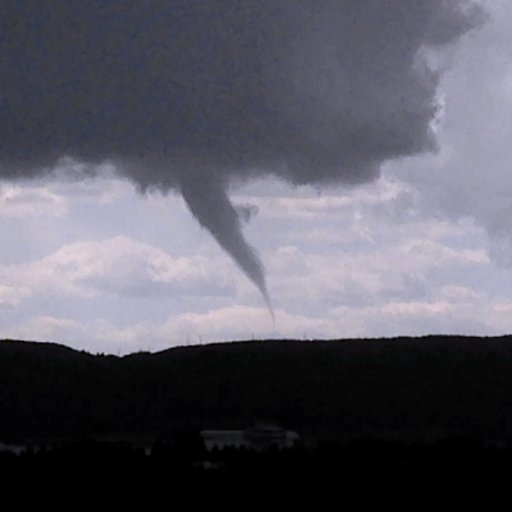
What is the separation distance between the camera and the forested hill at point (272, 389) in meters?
124

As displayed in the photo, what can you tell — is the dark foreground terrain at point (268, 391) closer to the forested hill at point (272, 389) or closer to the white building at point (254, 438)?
the forested hill at point (272, 389)

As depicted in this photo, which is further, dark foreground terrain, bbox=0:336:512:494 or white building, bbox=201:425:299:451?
dark foreground terrain, bbox=0:336:512:494

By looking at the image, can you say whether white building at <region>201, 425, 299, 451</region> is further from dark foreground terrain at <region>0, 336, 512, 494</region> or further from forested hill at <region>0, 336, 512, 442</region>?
forested hill at <region>0, 336, 512, 442</region>

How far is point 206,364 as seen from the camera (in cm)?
14412

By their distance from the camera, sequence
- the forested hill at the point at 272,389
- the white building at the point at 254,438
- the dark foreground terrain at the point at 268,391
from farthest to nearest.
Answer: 1. the forested hill at the point at 272,389
2. the dark foreground terrain at the point at 268,391
3. the white building at the point at 254,438

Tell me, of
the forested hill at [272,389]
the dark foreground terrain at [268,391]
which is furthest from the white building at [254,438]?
the forested hill at [272,389]

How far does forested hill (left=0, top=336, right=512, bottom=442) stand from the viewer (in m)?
124

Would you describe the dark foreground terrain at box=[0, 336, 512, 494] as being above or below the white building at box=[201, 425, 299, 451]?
above

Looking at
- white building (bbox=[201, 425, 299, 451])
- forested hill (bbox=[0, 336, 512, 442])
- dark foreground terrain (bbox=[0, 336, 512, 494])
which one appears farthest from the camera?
forested hill (bbox=[0, 336, 512, 442])

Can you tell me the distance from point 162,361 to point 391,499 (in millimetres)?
94404

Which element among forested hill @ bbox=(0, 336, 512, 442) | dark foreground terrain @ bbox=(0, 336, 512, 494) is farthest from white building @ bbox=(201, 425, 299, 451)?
forested hill @ bbox=(0, 336, 512, 442)

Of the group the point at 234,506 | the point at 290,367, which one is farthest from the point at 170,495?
the point at 290,367

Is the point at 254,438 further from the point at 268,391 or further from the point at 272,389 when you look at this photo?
the point at 272,389

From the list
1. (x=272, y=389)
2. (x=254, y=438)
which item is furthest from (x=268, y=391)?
(x=254, y=438)
